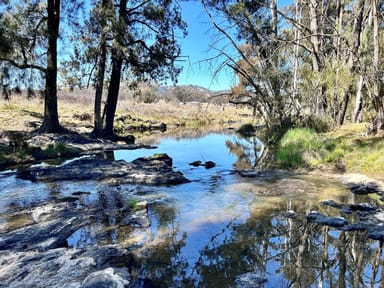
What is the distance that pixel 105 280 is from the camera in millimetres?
2932

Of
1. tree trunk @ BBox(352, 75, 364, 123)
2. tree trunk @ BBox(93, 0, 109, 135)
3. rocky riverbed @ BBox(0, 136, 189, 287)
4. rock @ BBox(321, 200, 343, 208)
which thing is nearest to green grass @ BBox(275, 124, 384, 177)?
tree trunk @ BBox(352, 75, 364, 123)

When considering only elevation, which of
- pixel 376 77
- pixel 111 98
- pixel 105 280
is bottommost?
pixel 105 280

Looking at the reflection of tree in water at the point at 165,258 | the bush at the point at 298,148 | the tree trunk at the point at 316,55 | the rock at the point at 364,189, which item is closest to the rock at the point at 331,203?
the rock at the point at 364,189

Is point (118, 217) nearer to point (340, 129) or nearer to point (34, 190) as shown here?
point (34, 190)

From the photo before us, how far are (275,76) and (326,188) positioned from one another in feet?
17.4

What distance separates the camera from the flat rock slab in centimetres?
737

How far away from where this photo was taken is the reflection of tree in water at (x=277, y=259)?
3.13 m

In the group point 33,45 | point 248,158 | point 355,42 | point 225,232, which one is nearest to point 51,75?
point 33,45

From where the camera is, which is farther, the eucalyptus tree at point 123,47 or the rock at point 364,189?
the eucalyptus tree at point 123,47

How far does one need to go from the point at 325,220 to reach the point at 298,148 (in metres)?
4.72

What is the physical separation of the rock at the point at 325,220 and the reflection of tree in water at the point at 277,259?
16 centimetres

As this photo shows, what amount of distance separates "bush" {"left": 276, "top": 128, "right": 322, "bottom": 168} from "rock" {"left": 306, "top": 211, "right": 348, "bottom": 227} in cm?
396

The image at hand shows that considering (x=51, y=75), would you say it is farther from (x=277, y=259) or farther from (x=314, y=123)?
(x=277, y=259)

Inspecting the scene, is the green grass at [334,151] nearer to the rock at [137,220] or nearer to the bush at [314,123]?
the bush at [314,123]
